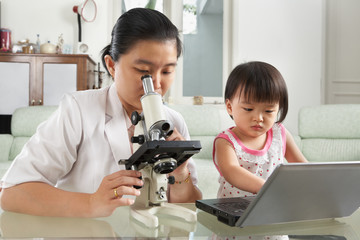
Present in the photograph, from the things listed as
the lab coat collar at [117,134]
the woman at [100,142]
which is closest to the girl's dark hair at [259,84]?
the woman at [100,142]

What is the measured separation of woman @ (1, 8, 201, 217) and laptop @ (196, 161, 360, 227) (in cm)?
23

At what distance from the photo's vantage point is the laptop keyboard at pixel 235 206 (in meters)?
0.90

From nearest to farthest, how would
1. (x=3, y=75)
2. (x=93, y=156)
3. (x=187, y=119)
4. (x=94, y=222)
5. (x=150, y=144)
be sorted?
(x=150, y=144)
(x=94, y=222)
(x=93, y=156)
(x=187, y=119)
(x=3, y=75)

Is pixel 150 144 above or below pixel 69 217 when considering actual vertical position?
above

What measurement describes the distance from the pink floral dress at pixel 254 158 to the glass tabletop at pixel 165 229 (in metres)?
0.41

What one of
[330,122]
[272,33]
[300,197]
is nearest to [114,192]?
[300,197]

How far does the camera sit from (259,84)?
50.3 inches

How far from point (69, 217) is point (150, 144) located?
0.31m

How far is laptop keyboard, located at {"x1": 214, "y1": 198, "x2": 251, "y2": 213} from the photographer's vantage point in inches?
35.4

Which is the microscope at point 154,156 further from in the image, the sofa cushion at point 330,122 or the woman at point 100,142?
the sofa cushion at point 330,122

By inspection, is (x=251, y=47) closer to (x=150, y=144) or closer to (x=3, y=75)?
(x=3, y=75)

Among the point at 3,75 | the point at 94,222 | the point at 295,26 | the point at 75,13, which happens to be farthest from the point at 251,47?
the point at 94,222

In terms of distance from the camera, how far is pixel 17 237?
785mm

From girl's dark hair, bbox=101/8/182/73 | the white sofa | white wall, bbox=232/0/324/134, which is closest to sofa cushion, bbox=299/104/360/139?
the white sofa
